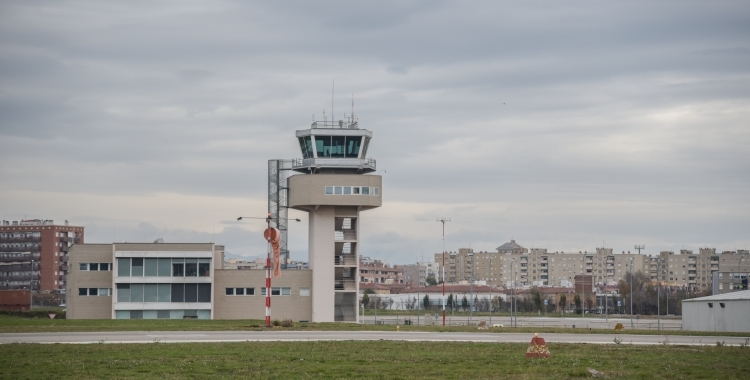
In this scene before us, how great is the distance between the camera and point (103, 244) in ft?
290

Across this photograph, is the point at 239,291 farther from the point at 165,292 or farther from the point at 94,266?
the point at 94,266

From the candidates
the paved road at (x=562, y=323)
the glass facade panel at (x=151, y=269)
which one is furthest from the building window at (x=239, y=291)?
the paved road at (x=562, y=323)

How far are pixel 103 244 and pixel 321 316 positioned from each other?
22.1 m

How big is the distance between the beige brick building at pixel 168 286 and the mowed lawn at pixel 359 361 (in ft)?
156

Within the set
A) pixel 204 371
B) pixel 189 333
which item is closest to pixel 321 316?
pixel 189 333

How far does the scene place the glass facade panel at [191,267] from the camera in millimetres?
87750

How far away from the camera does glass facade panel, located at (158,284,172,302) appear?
287 ft

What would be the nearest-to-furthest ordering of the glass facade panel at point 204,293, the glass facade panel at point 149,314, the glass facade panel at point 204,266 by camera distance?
1. the glass facade panel at point 149,314
2. the glass facade panel at point 204,293
3. the glass facade panel at point 204,266

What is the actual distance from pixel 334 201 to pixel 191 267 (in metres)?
15.4

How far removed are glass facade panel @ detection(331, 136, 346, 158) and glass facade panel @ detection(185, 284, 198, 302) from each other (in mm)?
18220

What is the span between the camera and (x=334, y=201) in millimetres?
→ 85438

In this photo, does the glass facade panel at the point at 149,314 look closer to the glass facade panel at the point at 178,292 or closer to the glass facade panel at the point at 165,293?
the glass facade panel at the point at 165,293

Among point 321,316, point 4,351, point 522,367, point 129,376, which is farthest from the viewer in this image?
point 321,316

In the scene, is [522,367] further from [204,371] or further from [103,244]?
[103,244]
